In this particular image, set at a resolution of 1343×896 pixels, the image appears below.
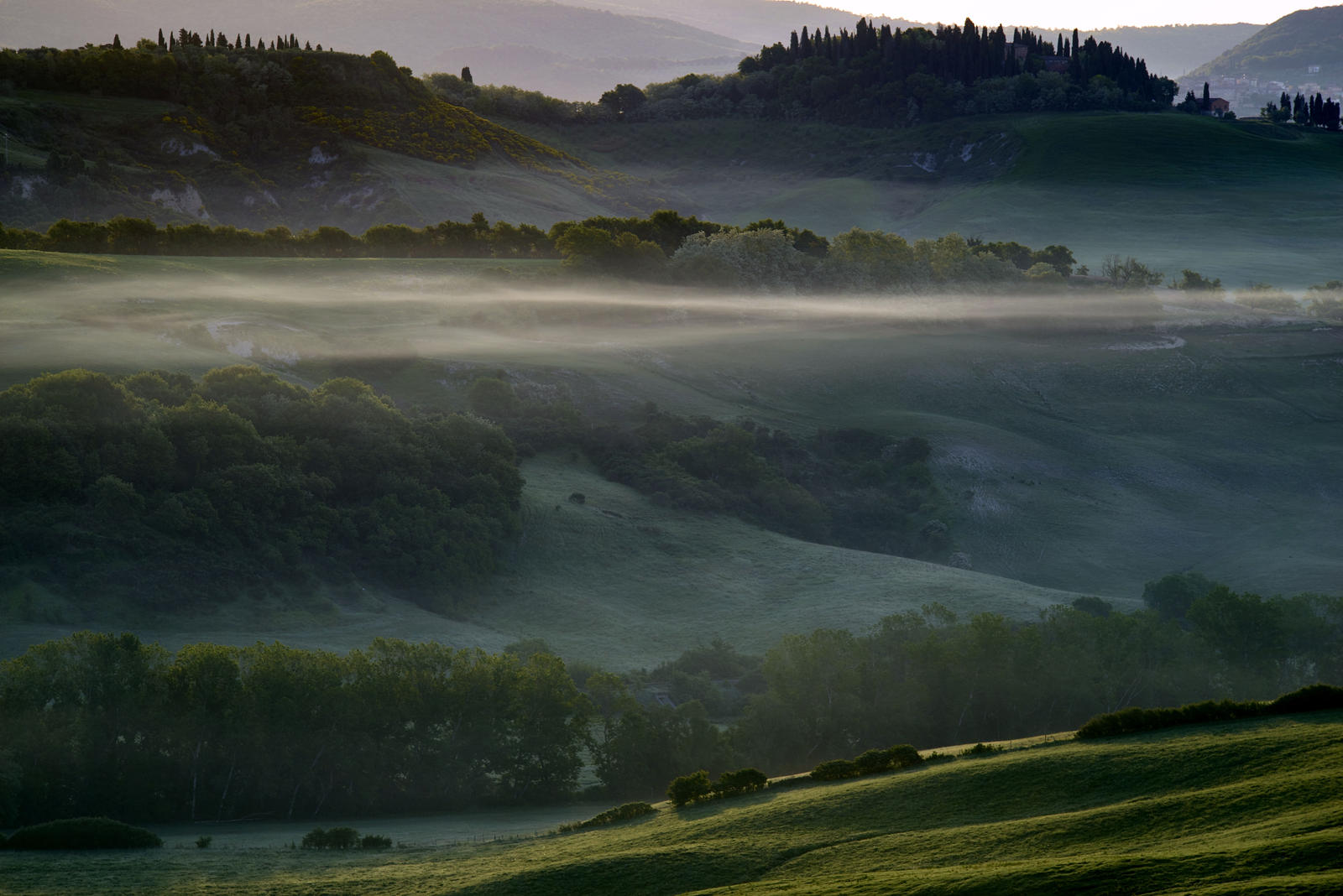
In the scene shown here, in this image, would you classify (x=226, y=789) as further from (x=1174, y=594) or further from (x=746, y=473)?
(x=746, y=473)

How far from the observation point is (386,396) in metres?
82.1

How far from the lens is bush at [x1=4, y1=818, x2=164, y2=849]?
102 ft

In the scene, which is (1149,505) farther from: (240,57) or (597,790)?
(240,57)

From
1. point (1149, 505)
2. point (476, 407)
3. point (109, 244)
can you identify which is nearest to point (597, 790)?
point (476, 407)

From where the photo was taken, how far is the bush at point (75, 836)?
102 ft

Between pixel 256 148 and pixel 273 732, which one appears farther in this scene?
pixel 256 148

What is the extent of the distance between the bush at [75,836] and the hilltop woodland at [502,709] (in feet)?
18.8

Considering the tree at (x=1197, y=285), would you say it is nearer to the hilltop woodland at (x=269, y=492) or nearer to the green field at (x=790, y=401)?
the green field at (x=790, y=401)

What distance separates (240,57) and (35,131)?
4413cm

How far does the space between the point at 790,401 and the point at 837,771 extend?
8012cm

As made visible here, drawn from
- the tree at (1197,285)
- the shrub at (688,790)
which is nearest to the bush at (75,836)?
the shrub at (688,790)

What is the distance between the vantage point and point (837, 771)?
32.2 m

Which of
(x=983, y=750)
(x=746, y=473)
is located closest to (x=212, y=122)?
Answer: (x=746, y=473)

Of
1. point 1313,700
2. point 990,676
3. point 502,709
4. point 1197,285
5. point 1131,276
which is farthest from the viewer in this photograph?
point 1131,276
